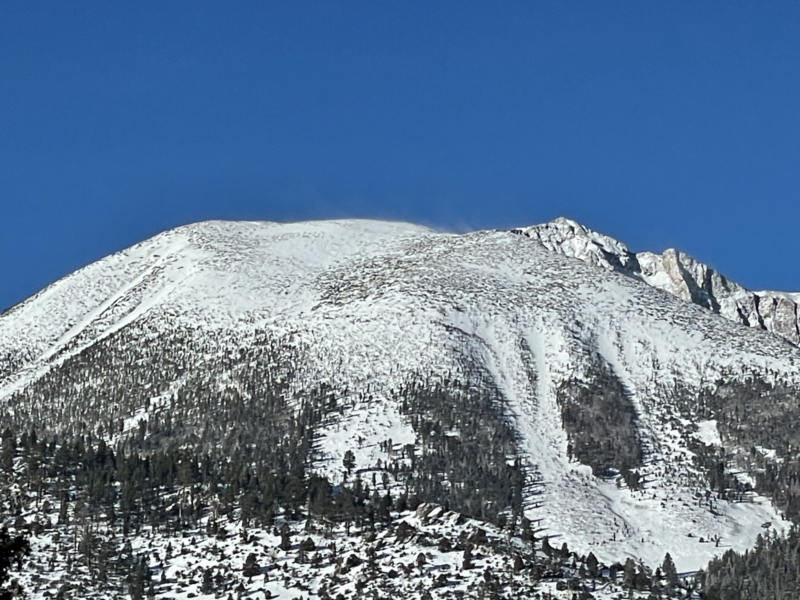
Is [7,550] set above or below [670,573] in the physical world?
below

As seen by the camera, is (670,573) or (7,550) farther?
(670,573)

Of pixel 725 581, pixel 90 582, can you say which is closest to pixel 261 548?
pixel 90 582

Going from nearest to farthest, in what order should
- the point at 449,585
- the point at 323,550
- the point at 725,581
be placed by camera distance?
the point at 449,585
the point at 323,550
the point at 725,581

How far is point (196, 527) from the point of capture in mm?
194000

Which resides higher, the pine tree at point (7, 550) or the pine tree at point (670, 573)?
the pine tree at point (670, 573)

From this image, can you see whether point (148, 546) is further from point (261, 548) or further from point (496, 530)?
point (496, 530)

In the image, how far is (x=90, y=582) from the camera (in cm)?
17412

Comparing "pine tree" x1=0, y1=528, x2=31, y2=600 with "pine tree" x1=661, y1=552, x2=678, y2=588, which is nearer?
"pine tree" x1=0, y1=528, x2=31, y2=600

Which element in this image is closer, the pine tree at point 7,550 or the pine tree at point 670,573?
the pine tree at point 7,550

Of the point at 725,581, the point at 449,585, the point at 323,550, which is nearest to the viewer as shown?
the point at 449,585

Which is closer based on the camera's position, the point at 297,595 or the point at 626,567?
the point at 297,595

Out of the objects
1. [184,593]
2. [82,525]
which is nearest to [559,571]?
[184,593]

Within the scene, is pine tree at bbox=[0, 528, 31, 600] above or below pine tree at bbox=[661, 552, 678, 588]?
below

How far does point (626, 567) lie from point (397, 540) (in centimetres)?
2775
